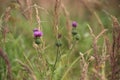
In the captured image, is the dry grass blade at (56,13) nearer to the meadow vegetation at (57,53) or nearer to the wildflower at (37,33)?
the meadow vegetation at (57,53)

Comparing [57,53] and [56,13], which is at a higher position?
[56,13]

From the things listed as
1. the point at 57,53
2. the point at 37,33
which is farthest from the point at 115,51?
the point at 37,33

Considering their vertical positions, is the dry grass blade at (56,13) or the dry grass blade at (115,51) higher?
the dry grass blade at (56,13)

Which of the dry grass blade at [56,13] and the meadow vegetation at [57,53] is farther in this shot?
the dry grass blade at [56,13]

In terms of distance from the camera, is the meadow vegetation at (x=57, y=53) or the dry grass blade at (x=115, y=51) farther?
the dry grass blade at (x=115, y=51)

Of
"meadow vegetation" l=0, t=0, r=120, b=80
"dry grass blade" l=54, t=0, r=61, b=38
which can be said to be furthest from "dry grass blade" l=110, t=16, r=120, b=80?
"dry grass blade" l=54, t=0, r=61, b=38

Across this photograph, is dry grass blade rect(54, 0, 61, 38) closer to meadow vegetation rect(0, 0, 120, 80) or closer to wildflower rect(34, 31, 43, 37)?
meadow vegetation rect(0, 0, 120, 80)

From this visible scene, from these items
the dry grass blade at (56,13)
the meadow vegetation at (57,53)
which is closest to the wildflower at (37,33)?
the meadow vegetation at (57,53)

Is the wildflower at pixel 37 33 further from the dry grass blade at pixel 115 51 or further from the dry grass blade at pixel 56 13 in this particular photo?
the dry grass blade at pixel 115 51

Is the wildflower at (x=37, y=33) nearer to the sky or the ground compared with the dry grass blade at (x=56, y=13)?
nearer to the ground

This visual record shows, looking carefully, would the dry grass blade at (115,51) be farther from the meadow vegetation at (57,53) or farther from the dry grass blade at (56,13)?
the dry grass blade at (56,13)

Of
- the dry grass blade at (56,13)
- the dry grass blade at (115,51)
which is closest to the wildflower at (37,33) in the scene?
the dry grass blade at (56,13)

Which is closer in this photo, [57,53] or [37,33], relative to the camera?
[37,33]

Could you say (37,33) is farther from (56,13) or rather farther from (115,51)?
(115,51)
